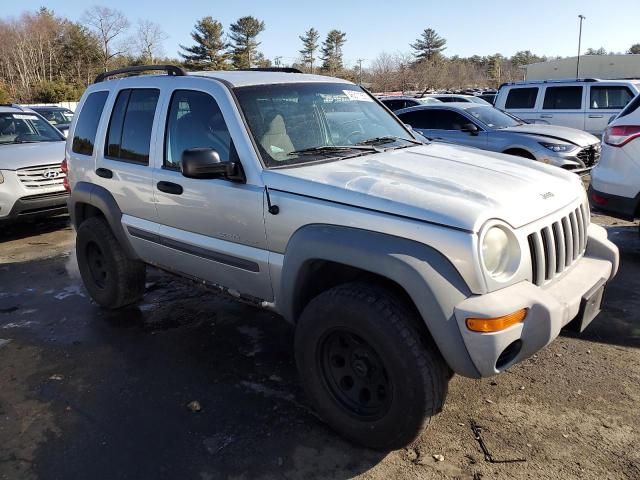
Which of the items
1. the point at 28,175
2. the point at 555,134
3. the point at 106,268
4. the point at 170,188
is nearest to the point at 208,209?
the point at 170,188

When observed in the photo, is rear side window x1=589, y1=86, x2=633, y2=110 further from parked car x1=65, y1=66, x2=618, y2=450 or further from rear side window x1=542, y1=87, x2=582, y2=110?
parked car x1=65, y1=66, x2=618, y2=450

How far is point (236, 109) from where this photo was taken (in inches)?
132

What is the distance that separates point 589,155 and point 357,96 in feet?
21.5

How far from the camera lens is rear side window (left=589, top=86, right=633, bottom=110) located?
11991mm

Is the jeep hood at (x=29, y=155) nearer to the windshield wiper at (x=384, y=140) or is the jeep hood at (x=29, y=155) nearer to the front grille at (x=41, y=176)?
the front grille at (x=41, y=176)

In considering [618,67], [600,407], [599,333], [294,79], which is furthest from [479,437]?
[618,67]

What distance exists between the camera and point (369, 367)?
2.76 meters

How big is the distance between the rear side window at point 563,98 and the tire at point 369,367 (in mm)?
11459

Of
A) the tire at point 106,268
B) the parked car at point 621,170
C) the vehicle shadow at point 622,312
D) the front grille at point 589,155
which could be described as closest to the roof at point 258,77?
the tire at point 106,268

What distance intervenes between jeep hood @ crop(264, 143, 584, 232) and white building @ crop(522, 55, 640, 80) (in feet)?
198

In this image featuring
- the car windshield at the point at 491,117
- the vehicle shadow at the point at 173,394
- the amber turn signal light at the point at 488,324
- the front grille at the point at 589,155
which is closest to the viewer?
the amber turn signal light at the point at 488,324

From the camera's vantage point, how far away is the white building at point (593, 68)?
192ft

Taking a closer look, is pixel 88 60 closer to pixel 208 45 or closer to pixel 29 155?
pixel 208 45

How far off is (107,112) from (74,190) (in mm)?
816
